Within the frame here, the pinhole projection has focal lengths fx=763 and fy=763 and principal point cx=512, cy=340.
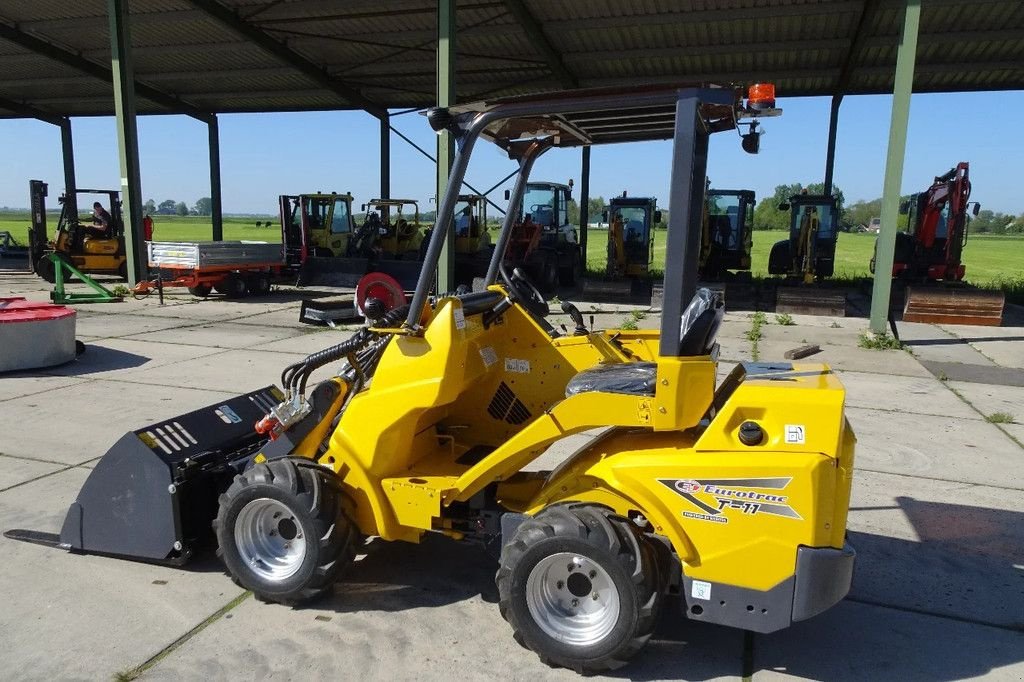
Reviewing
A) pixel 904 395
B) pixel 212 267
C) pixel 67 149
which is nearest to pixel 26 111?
pixel 67 149

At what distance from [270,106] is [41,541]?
22.2m

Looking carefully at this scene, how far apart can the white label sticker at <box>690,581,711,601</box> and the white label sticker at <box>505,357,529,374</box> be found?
1.33 m

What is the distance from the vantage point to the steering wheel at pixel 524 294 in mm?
3660

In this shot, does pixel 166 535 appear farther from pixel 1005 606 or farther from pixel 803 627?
pixel 1005 606

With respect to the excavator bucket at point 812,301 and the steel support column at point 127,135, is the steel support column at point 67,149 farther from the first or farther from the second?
the excavator bucket at point 812,301

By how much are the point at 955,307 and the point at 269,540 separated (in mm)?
12954

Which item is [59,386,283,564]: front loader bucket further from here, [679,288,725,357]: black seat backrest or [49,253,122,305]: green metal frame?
[49,253,122,305]: green metal frame

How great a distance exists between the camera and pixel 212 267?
591 inches

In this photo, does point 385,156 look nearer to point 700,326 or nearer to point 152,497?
point 152,497

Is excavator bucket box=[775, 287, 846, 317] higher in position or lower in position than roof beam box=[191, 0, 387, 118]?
lower

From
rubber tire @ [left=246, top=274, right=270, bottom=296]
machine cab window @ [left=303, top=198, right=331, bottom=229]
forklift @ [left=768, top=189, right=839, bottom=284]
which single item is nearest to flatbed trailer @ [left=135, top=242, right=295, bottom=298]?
rubber tire @ [left=246, top=274, right=270, bottom=296]

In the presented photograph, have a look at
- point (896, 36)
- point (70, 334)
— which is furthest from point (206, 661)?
point (896, 36)

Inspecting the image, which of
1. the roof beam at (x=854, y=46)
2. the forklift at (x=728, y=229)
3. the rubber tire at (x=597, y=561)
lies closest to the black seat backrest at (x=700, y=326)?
the rubber tire at (x=597, y=561)

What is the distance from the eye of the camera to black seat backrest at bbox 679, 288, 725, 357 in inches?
113
